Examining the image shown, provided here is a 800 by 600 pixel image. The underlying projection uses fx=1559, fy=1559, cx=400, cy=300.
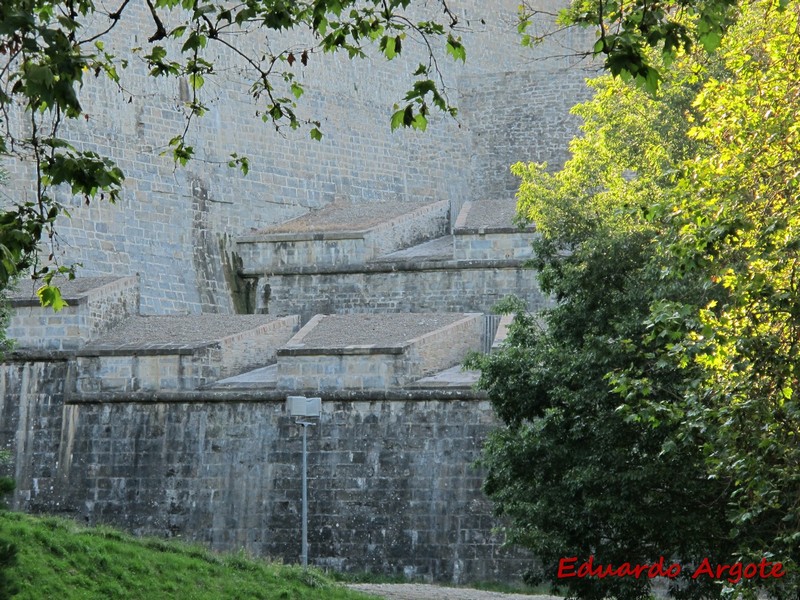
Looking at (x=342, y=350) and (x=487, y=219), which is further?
(x=487, y=219)

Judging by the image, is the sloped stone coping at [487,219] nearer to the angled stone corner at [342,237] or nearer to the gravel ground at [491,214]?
the gravel ground at [491,214]

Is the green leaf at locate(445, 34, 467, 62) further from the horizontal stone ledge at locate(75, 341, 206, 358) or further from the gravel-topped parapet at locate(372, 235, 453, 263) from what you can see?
the gravel-topped parapet at locate(372, 235, 453, 263)

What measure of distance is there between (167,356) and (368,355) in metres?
2.91

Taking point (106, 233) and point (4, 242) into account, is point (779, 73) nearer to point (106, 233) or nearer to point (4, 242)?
point (4, 242)

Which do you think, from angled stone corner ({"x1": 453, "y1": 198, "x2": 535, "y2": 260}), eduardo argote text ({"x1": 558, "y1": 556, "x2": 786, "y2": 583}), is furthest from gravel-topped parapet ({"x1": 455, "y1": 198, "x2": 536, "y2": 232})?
eduardo argote text ({"x1": 558, "y1": 556, "x2": 786, "y2": 583})

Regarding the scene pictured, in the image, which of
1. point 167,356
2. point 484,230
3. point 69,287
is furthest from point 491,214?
point 69,287

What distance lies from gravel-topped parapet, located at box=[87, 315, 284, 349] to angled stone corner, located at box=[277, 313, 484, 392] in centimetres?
121

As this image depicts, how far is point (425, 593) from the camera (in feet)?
61.7

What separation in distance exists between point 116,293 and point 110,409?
85.1 inches

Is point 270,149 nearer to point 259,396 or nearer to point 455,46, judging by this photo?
point 259,396

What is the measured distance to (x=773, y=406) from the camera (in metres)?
11.7

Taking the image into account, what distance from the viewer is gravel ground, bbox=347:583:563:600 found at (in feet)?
60.1

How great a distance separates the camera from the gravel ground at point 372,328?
22.3 meters

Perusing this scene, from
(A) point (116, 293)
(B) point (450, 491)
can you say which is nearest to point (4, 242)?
(B) point (450, 491)
